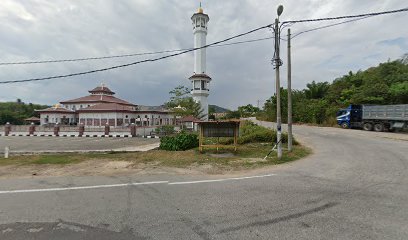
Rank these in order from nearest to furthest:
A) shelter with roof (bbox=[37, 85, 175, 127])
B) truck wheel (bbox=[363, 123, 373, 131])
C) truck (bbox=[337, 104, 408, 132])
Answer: truck (bbox=[337, 104, 408, 132])
truck wheel (bbox=[363, 123, 373, 131])
shelter with roof (bbox=[37, 85, 175, 127])

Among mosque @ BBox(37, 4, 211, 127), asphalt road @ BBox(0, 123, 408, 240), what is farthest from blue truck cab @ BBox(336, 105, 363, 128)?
asphalt road @ BBox(0, 123, 408, 240)

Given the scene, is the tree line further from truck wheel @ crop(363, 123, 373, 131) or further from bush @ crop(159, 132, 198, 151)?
bush @ crop(159, 132, 198, 151)

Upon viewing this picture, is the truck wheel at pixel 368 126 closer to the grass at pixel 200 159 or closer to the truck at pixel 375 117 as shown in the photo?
the truck at pixel 375 117

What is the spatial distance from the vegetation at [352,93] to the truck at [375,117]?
4.84 m

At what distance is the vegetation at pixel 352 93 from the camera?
2836 cm

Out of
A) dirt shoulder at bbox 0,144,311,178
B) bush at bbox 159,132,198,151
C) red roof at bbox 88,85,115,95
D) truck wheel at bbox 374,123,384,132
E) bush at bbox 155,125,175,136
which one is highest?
red roof at bbox 88,85,115,95

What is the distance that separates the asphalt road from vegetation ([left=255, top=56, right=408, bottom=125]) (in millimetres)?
27066

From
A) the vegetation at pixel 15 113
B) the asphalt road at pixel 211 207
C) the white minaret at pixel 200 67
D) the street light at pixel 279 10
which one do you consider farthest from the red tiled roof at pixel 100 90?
the street light at pixel 279 10

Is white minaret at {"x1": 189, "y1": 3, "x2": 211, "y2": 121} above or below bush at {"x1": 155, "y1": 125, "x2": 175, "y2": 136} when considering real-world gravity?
above

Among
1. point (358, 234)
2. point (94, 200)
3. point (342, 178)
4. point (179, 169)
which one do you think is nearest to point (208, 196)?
point (94, 200)

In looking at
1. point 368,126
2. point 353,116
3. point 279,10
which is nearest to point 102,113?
point 279,10

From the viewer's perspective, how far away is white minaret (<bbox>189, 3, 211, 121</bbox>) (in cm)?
3697

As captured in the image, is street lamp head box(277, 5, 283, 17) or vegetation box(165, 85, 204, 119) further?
vegetation box(165, 85, 204, 119)

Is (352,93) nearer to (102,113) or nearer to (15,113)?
(102,113)
